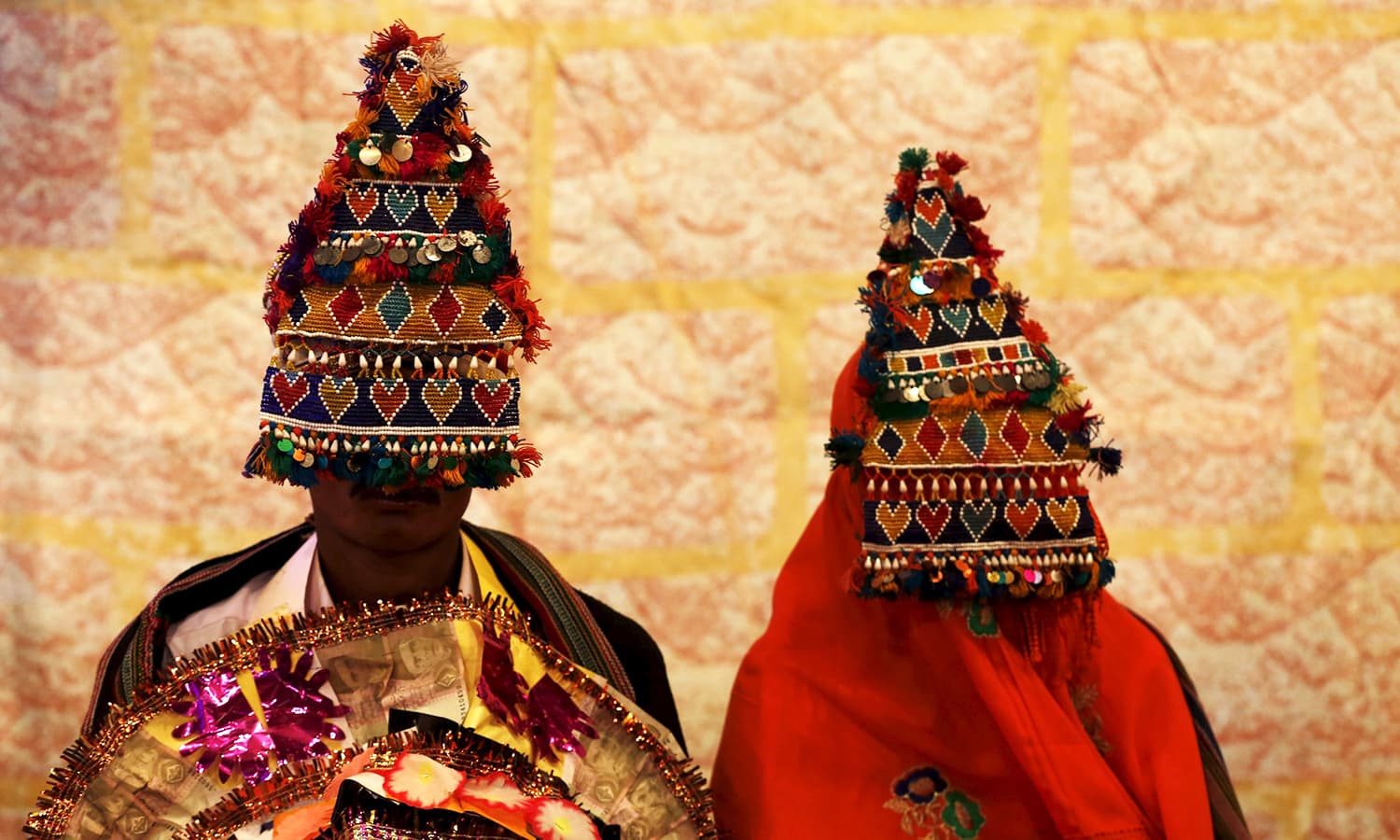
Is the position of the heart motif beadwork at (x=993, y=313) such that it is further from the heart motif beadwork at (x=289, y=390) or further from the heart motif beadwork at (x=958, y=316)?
the heart motif beadwork at (x=289, y=390)

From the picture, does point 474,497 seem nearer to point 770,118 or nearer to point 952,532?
point 770,118

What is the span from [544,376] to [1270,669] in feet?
4.99

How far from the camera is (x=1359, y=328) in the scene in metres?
2.88

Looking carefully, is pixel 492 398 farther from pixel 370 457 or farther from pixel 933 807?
pixel 933 807

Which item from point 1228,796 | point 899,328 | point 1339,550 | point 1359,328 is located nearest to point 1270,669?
point 1339,550

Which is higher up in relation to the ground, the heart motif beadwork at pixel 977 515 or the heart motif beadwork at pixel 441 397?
the heart motif beadwork at pixel 441 397

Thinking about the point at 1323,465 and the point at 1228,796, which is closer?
the point at 1228,796

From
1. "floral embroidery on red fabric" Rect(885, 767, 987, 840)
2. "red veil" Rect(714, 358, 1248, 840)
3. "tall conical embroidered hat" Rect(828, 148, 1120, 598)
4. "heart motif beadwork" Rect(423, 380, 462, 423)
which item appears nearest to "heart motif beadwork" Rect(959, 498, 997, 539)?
"tall conical embroidered hat" Rect(828, 148, 1120, 598)

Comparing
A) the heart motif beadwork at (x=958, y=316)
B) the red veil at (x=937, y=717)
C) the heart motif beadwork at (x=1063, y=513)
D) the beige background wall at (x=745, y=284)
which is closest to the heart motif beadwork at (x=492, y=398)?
the red veil at (x=937, y=717)

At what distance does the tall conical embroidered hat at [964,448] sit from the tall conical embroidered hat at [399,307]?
0.48 meters

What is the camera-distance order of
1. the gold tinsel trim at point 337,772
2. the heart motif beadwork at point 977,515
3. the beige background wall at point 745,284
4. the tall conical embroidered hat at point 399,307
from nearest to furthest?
the gold tinsel trim at point 337,772 → the tall conical embroidered hat at point 399,307 → the heart motif beadwork at point 977,515 → the beige background wall at point 745,284

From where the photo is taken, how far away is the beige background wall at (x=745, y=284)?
2660mm

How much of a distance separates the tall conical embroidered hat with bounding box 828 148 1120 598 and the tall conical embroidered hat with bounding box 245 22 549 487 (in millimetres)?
476

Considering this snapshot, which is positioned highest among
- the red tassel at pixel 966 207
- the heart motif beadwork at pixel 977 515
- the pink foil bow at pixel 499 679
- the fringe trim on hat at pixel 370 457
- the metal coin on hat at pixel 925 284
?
the red tassel at pixel 966 207
